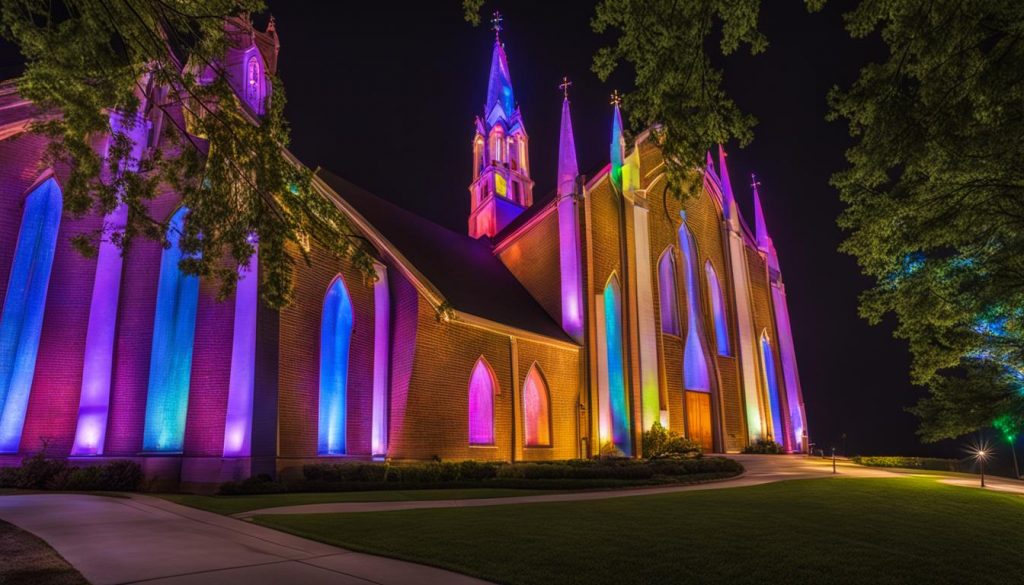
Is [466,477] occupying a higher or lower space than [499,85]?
lower

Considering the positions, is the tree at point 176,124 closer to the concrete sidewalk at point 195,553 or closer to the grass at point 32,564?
the concrete sidewalk at point 195,553

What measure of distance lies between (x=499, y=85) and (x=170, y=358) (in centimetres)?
4032

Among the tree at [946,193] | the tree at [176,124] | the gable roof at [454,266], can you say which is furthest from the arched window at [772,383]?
the tree at [176,124]

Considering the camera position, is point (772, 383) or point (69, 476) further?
point (772, 383)

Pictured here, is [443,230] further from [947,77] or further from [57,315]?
[947,77]

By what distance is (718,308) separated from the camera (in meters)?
34.9

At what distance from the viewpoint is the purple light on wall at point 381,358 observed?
19.5 m

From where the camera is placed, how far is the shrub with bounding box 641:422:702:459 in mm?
25344

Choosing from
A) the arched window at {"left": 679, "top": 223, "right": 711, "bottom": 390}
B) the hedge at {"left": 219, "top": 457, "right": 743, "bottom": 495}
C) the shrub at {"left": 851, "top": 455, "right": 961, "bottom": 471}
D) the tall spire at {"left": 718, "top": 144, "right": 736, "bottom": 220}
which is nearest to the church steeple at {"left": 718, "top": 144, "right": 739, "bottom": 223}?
the tall spire at {"left": 718, "top": 144, "right": 736, "bottom": 220}

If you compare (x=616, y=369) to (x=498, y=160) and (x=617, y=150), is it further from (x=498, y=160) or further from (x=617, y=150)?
(x=498, y=160)

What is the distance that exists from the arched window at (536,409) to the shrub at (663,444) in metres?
4.77

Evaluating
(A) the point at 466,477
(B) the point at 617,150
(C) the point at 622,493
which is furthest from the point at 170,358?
(B) the point at 617,150

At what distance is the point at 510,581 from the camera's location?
5477 millimetres

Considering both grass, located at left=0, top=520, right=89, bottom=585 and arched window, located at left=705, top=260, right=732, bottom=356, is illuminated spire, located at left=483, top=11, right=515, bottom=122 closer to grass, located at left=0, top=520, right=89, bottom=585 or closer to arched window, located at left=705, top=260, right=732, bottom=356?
arched window, located at left=705, top=260, right=732, bottom=356
